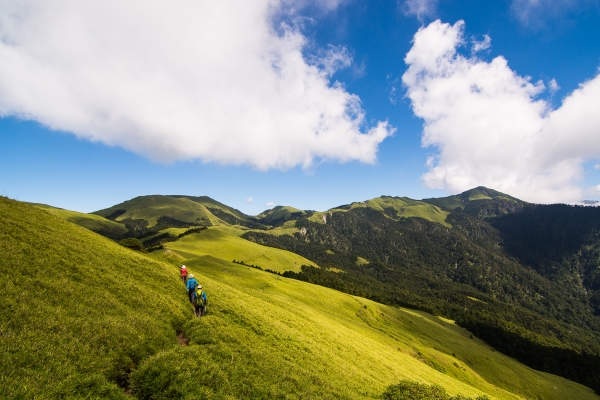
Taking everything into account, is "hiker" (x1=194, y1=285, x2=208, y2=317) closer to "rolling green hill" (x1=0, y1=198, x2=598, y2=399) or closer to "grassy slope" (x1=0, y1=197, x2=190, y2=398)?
"rolling green hill" (x1=0, y1=198, x2=598, y2=399)

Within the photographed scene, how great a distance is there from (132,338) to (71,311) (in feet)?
14.7

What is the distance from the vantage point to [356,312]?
304ft

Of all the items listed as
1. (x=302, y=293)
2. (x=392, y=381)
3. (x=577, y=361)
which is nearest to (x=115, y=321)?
(x=392, y=381)

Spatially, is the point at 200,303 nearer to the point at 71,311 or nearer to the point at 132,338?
the point at 132,338

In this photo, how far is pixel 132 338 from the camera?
19469 mm

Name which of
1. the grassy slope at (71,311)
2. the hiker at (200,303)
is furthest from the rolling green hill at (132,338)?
the hiker at (200,303)

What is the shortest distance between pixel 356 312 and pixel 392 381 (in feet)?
215

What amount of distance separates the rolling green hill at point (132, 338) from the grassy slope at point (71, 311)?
67 millimetres

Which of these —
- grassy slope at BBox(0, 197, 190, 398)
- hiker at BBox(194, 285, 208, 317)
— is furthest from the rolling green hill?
hiker at BBox(194, 285, 208, 317)

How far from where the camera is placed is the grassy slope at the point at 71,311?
551 inches

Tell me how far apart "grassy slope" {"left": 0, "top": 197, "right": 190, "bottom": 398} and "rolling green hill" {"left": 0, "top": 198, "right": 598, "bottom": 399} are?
0.07 metres

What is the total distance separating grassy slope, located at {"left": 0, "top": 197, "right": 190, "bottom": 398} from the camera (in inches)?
551

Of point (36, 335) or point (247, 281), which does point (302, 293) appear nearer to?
point (247, 281)

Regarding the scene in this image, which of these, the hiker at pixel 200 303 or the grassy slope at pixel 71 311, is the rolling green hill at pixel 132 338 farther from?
the hiker at pixel 200 303
